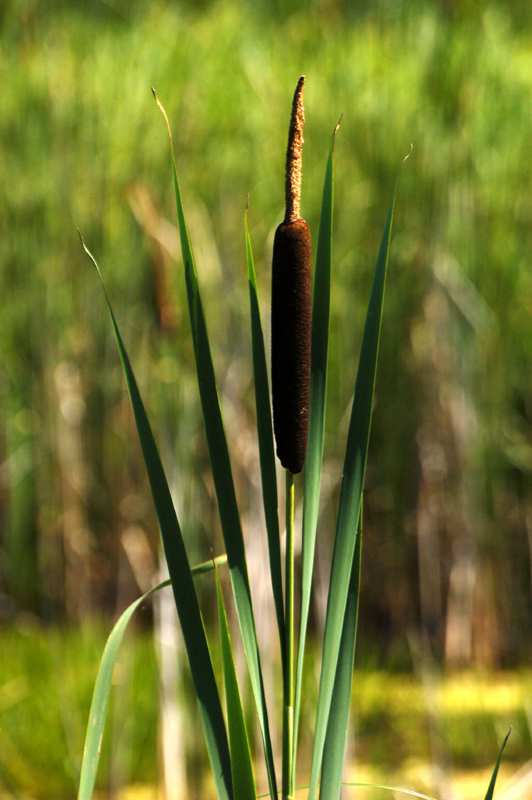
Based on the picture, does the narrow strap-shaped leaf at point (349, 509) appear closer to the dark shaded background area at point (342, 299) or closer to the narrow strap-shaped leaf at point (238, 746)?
the narrow strap-shaped leaf at point (238, 746)

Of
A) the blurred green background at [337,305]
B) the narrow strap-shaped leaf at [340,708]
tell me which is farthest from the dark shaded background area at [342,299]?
the narrow strap-shaped leaf at [340,708]

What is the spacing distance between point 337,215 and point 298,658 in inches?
73.5

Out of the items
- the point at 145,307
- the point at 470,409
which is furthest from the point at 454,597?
the point at 145,307

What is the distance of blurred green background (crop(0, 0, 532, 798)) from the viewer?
2004 mm

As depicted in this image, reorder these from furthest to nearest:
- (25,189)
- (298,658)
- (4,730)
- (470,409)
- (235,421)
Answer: (25,189)
(470,409)
(4,730)
(235,421)
(298,658)

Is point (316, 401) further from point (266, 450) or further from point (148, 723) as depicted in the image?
point (148, 723)

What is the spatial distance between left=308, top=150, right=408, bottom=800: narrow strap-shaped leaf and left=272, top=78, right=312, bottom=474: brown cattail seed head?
40 millimetres

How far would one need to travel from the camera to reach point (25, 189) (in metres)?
2.11

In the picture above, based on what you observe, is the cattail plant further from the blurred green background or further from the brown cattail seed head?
the blurred green background

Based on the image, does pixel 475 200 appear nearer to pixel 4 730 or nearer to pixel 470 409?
pixel 470 409

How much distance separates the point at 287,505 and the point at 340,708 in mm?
112

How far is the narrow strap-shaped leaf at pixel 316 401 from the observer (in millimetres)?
375

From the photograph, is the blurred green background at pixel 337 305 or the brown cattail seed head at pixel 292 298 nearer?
the brown cattail seed head at pixel 292 298

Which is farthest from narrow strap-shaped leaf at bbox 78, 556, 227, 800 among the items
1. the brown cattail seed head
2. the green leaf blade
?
the brown cattail seed head
